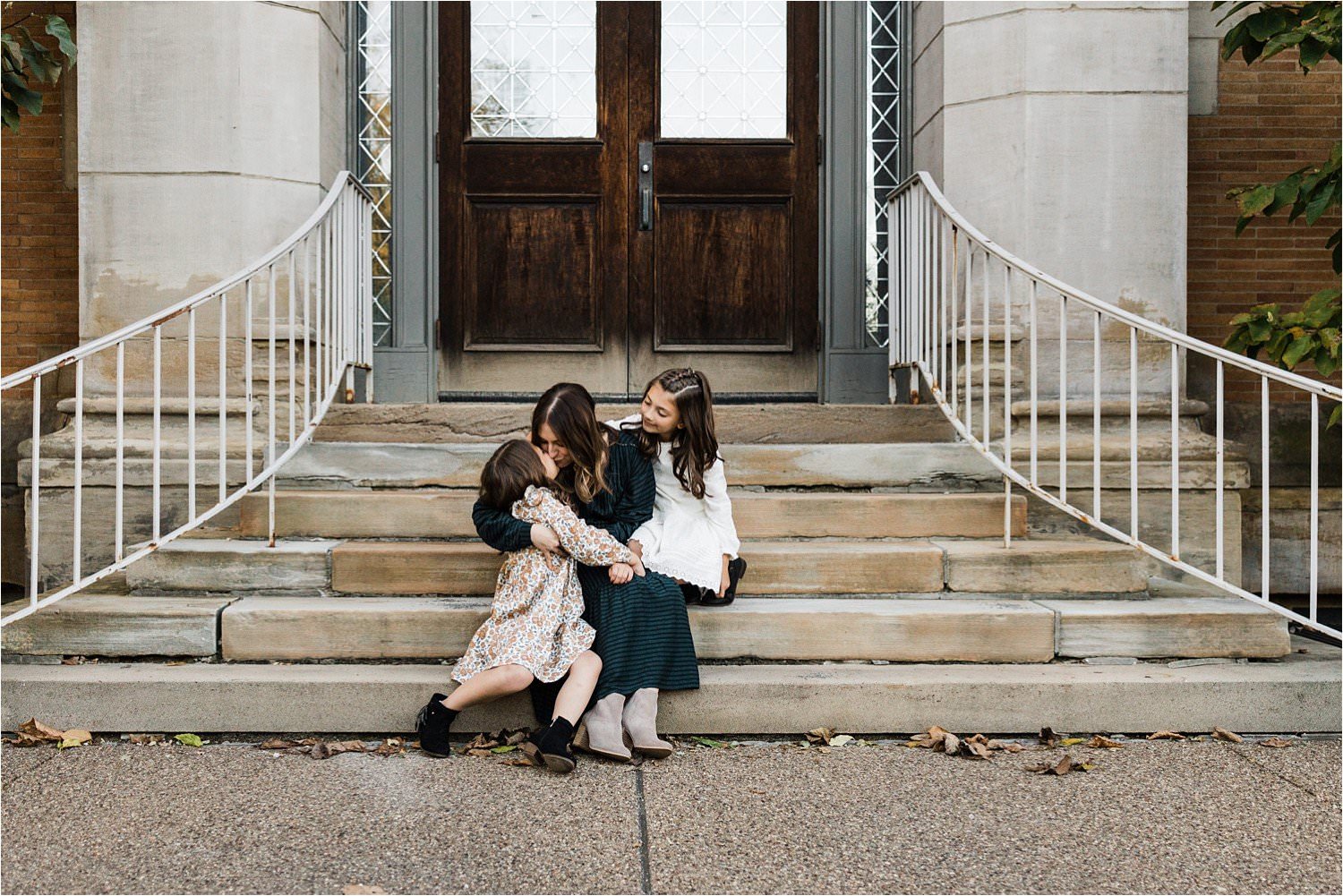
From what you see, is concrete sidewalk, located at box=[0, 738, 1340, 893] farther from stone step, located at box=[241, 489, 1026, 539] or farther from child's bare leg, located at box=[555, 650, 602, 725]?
stone step, located at box=[241, 489, 1026, 539]

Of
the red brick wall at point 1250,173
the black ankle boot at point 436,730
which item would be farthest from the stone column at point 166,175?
the red brick wall at point 1250,173

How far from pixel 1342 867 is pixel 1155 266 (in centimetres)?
332

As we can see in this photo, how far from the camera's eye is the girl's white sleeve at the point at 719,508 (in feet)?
12.9

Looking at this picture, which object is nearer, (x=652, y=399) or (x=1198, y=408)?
(x=652, y=399)

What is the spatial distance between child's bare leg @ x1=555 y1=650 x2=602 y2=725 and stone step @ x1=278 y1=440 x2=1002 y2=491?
1494mm

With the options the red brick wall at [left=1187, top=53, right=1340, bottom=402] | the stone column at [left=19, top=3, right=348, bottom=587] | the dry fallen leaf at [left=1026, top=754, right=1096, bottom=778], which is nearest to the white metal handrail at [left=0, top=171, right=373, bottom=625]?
the stone column at [left=19, top=3, right=348, bottom=587]

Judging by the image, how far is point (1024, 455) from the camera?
16.6 feet

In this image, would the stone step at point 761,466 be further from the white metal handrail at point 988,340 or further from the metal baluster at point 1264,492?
the metal baluster at point 1264,492

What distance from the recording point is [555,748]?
3.23 meters

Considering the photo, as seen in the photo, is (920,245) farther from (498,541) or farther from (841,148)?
(498,541)

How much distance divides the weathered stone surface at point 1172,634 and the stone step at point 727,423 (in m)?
1.47

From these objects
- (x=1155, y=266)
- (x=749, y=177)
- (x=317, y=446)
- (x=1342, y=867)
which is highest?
(x=749, y=177)

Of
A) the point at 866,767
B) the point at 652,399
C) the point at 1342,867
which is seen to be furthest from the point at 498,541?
the point at 1342,867

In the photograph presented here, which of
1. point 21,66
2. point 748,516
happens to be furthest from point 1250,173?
point 21,66
